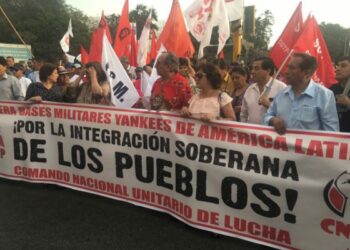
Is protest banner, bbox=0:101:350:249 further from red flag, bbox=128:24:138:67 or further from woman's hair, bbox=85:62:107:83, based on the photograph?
red flag, bbox=128:24:138:67

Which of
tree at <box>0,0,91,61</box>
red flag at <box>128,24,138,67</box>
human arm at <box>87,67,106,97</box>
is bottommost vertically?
human arm at <box>87,67,106,97</box>

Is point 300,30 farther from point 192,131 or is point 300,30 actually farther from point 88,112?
point 88,112

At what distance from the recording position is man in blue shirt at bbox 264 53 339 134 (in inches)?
152

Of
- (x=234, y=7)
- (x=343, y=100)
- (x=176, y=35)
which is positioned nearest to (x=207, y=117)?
(x=343, y=100)

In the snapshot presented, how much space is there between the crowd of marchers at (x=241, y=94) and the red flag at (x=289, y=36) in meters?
0.39

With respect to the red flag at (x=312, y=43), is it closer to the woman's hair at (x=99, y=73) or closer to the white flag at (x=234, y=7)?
the woman's hair at (x=99, y=73)

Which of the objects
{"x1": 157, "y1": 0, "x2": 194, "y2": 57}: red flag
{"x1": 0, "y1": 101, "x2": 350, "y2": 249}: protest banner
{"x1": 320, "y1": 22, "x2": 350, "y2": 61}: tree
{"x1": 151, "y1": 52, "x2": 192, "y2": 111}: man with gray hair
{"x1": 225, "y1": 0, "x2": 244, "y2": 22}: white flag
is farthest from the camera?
{"x1": 320, "y1": 22, "x2": 350, "y2": 61}: tree

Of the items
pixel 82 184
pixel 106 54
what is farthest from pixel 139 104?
pixel 82 184

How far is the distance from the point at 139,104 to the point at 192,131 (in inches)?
70.6

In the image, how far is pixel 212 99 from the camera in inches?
177

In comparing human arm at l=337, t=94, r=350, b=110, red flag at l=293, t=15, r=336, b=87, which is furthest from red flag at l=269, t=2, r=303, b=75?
human arm at l=337, t=94, r=350, b=110

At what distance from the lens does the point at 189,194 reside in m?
4.21

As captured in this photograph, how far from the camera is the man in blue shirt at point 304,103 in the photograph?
3867 millimetres

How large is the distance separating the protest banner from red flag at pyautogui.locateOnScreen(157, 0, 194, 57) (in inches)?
92.6
